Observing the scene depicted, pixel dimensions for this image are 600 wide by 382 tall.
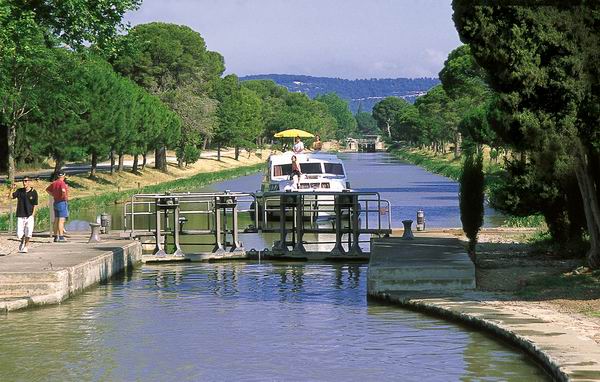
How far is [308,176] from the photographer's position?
146ft

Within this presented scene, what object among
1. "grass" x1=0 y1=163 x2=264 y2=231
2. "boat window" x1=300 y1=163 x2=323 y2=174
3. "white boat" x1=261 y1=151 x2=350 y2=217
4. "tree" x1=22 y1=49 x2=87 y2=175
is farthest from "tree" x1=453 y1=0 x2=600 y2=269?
"tree" x1=22 y1=49 x2=87 y2=175

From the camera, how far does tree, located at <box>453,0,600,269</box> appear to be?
734 inches

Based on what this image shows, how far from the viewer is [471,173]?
2519cm

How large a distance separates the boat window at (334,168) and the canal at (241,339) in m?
20.5

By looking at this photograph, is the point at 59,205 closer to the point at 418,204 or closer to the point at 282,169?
the point at 282,169

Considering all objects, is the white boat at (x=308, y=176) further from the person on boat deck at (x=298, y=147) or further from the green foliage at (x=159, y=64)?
the green foliage at (x=159, y=64)

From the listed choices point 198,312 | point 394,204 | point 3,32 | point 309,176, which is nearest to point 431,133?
point 394,204

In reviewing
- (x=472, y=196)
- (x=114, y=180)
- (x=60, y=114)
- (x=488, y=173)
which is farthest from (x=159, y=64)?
(x=472, y=196)

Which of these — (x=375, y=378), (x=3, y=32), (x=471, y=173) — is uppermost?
(x=3, y=32)

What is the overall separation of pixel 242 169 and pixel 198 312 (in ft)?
294

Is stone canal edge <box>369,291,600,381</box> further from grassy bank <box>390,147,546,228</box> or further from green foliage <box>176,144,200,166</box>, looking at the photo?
green foliage <box>176,144,200,166</box>

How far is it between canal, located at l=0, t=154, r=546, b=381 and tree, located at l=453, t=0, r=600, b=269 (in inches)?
147

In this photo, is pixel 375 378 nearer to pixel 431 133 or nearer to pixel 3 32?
pixel 3 32

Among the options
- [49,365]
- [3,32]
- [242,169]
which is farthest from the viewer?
[242,169]
